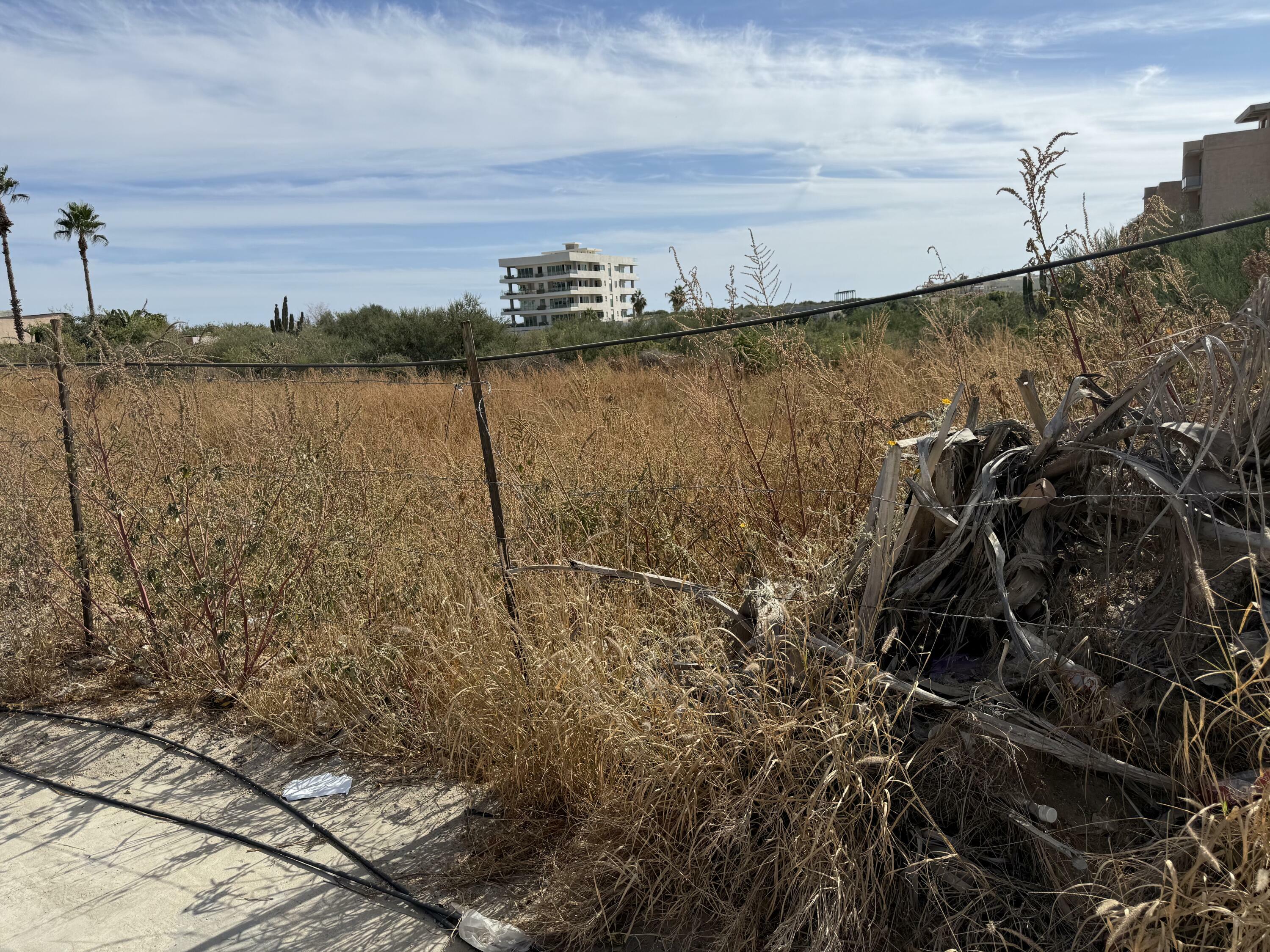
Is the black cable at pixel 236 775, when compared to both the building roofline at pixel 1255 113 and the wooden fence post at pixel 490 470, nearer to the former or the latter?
the wooden fence post at pixel 490 470

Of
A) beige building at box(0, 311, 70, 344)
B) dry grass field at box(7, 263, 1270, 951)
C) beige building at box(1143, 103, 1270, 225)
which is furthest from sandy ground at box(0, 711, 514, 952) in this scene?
beige building at box(1143, 103, 1270, 225)

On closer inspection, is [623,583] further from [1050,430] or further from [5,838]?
[5,838]

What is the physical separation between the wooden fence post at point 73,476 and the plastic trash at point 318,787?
201cm

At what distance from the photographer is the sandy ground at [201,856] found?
2791 millimetres

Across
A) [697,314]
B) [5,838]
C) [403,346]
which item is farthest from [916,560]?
[403,346]

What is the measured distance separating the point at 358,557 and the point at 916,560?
2.93 m

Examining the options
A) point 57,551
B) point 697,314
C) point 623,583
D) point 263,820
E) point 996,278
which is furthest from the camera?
point 57,551

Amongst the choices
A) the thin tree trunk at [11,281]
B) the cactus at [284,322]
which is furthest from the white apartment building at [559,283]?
the thin tree trunk at [11,281]

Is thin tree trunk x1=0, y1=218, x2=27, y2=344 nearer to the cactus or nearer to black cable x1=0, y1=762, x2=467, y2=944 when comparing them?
black cable x1=0, y1=762, x2=467, y2=944

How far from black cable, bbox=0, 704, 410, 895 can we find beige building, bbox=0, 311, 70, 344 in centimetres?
212

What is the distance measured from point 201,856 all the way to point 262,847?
22 centimetres

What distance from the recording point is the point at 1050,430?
9.20ft

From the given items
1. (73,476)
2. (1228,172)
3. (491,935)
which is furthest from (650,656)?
(1228,172)

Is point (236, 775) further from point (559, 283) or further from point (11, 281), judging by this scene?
point (559, 283)
